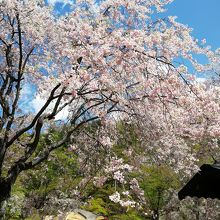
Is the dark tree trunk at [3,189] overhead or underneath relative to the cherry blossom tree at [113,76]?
underneath

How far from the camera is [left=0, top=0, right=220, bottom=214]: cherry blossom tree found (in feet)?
26.3

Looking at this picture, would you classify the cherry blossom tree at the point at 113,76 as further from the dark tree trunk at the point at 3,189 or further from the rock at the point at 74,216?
the rock at the point at 74,216

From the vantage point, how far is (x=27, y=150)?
10773 millimetres

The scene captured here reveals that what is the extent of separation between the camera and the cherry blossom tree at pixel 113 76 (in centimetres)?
802

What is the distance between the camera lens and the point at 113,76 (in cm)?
859

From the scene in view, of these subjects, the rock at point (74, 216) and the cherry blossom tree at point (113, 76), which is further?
the rock at point (74, 216)

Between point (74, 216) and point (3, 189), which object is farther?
point (74, 216)

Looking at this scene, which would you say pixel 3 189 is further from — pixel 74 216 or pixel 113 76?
pixel 74 216

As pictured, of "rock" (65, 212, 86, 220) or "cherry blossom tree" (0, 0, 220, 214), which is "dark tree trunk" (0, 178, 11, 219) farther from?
"rock" (65, 212, 86, 220)

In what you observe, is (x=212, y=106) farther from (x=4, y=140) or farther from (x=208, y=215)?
(x=208, y=215)

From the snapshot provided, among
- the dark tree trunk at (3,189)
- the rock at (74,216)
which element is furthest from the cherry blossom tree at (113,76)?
the rock at (74,216)

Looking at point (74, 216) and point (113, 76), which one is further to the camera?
point (74, 216)

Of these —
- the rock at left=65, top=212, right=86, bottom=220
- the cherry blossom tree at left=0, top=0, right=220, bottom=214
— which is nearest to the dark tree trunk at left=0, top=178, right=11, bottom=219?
the cherry blossom tree at left=0, top=0, right=220, bottom=214

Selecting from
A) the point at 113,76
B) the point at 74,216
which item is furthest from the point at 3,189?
the point at 74,216
